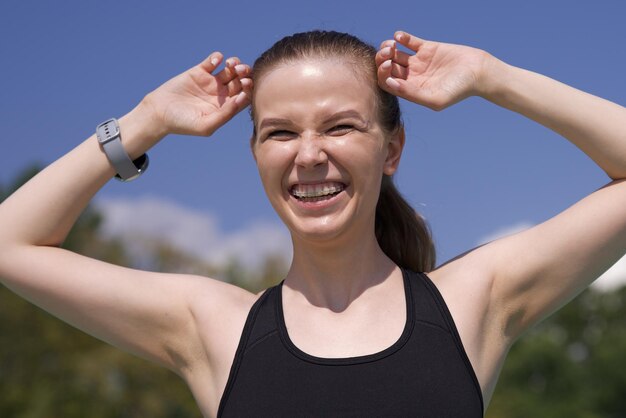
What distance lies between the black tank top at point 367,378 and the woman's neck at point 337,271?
9.8 inches

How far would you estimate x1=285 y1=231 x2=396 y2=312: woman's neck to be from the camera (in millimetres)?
3633

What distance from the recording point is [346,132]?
11.4ft

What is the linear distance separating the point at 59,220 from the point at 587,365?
49.5 meters

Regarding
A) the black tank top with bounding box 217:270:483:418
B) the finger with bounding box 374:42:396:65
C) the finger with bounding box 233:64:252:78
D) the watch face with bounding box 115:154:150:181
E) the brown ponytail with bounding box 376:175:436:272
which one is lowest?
the black tank top with bounding box 217:270:483:418

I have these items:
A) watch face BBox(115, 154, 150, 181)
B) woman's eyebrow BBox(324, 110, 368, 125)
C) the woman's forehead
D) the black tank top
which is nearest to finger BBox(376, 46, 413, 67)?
the woman's forehead

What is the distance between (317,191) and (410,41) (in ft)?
2.56

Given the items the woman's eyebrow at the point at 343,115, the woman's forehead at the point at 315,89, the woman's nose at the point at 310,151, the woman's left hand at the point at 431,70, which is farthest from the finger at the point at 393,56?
the woman's nose at the point at 310,151

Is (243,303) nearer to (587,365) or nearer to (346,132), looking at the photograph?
(346,132)

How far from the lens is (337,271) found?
3670mm

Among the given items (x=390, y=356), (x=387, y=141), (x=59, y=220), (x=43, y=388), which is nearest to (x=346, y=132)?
(x=387, y=141)

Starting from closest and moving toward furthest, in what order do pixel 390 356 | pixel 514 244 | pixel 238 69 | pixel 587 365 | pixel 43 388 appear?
pixel 390 356
pixel 514 244
pixel 238 69
pixel 43 388
pixel 587 365

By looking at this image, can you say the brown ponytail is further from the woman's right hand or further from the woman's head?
the woman's right hand

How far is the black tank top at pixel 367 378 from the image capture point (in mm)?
3244

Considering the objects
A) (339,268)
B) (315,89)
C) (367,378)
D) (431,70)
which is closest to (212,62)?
(315,89)
